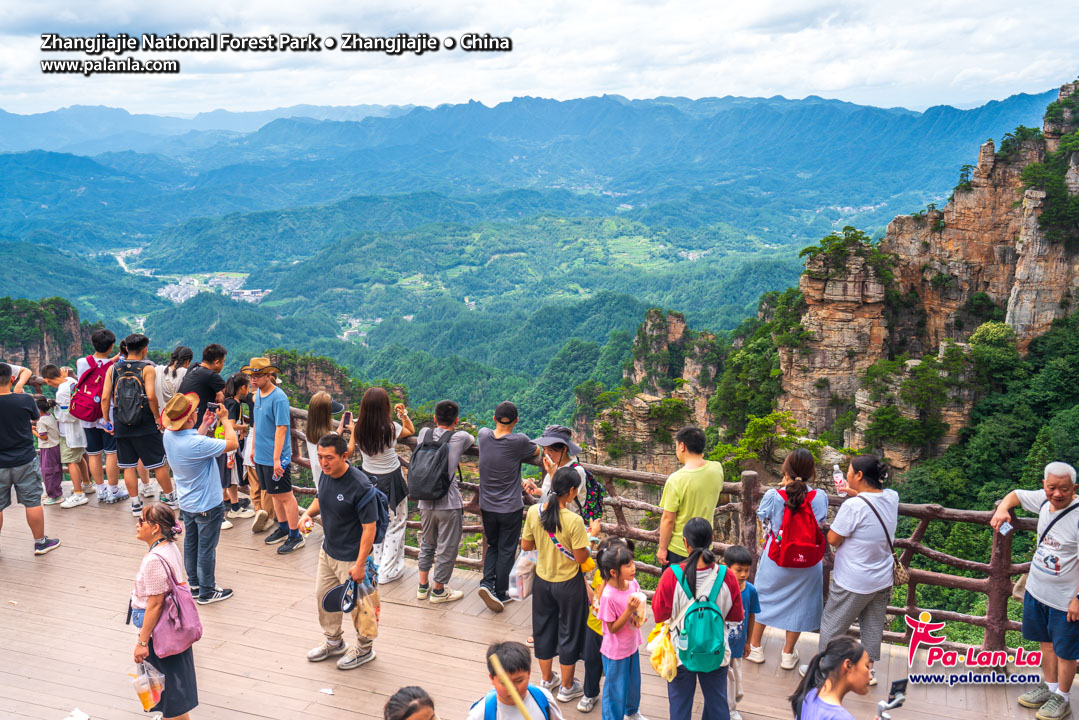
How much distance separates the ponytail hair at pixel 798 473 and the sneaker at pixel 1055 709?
6.98ft

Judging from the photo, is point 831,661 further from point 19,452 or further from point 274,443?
point 19,452

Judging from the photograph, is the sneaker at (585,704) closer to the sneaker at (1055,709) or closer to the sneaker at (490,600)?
the sneaker at (490,600)

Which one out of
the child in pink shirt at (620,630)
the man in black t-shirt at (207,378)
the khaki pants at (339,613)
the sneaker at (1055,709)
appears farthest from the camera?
the man in black t-shirt at (207,378)

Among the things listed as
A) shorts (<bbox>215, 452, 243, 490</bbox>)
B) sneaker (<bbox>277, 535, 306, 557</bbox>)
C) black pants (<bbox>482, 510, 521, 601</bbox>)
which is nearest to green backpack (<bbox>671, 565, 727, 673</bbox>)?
black pants (<bbox>482, 510, 521, 601</bbox>)

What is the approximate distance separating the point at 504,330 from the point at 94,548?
11385 centimetres

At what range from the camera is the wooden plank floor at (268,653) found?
5742 mm

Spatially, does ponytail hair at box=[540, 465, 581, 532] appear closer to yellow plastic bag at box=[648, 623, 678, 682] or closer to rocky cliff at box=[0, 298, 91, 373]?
yellow plastic bag at box=[648, 623, 678, 682]

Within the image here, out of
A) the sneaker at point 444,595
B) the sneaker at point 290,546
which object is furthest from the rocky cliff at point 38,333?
the sneaker at point 444,595

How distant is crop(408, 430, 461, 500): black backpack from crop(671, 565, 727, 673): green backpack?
8.55ft

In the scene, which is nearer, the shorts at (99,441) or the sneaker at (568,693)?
the sneaker at (568,693)

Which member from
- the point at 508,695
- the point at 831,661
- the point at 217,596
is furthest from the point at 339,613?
the point at 831,661

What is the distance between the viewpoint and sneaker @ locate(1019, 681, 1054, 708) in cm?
550

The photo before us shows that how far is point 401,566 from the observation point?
25.4 feet

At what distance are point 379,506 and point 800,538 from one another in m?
3.23
